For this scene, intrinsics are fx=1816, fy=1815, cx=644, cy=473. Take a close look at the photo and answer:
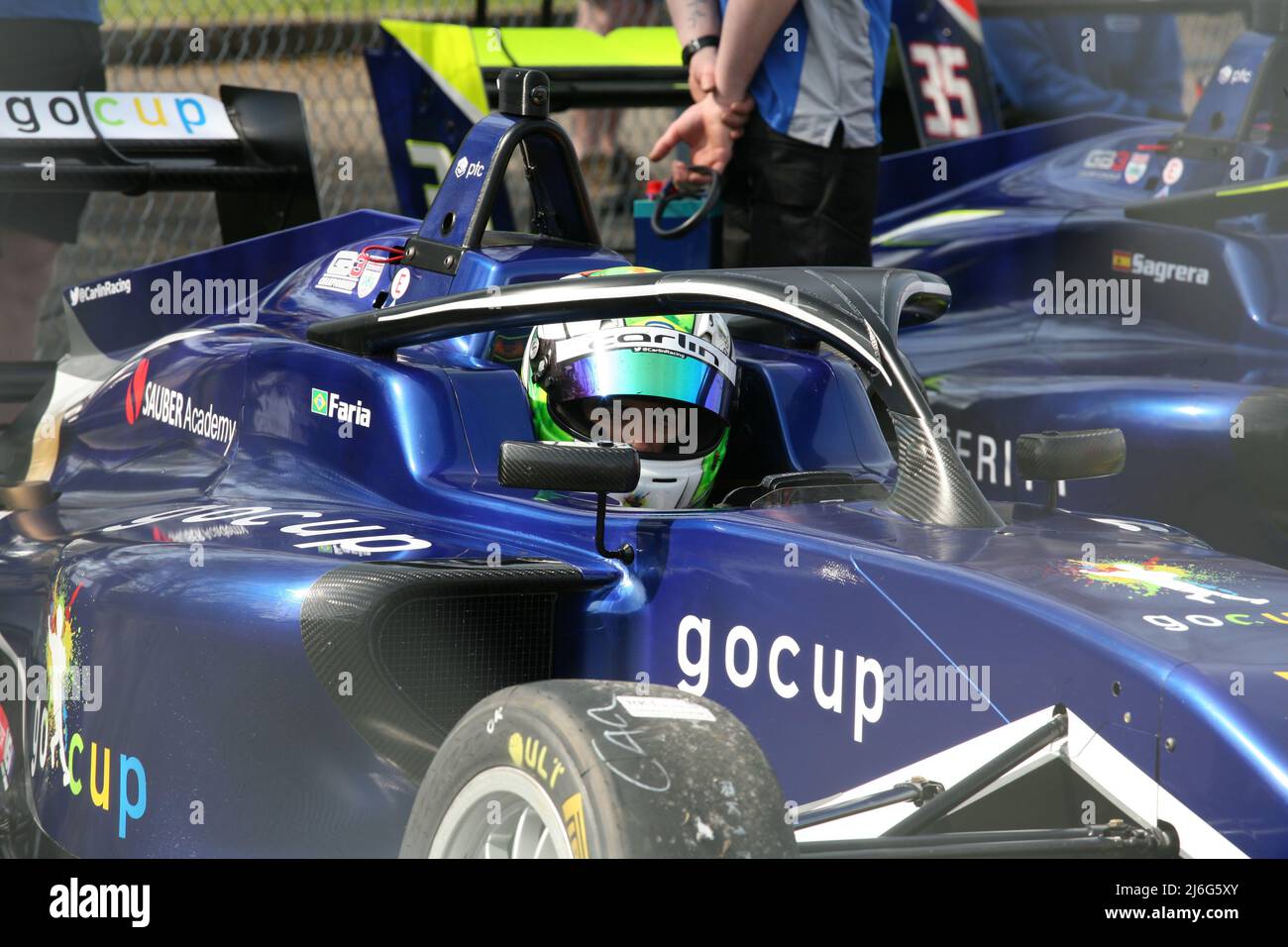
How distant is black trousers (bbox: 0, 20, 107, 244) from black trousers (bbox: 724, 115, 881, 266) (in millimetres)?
2246

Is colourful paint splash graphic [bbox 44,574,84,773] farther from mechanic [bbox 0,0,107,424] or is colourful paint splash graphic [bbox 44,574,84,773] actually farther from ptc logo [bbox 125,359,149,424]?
mechanic [bbox 0,0,107,424]

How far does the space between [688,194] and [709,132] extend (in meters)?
A: 0.19

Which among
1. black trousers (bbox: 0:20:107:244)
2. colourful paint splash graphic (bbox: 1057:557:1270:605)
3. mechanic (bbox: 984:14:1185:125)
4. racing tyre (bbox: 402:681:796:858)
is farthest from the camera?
mechanic (bbox: 984:14:1185:125)

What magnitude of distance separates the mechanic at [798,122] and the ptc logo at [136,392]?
145 centimetres

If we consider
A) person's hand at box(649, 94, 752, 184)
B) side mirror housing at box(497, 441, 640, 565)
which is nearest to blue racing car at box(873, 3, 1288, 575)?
person's hand at box(649, 94, 752, 184)

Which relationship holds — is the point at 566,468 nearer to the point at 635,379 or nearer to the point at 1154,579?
the point at 635,379

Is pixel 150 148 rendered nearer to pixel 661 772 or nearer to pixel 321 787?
pixel 321 787

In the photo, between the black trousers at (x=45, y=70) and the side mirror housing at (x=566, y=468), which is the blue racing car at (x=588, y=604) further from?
the black trousers at (x=45, y=70)

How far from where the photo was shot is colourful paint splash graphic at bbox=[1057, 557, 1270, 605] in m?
2.54

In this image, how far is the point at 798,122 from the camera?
15.0ft

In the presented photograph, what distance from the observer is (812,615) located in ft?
8.68

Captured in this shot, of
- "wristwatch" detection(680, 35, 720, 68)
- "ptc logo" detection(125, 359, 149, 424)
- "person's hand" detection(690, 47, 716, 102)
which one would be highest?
"wristwatch" detection(680, 35, 720, 68)

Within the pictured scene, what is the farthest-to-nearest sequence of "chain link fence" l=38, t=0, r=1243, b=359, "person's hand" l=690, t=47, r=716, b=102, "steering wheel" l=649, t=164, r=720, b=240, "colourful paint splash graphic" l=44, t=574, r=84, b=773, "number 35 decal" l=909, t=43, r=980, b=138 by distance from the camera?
1. "chain link fence" l=38, t=0, r=1243, b=359
2. "number 35 decal" l=909, t=43, r=980, b=138
3. "person's hand" l=690, t=47, r=716, b=102
4. "steering wheel" l=649, t=164, r=720, b=240
5. "colourful paint splash graphic" l=44, t=574, r=84, b=773
